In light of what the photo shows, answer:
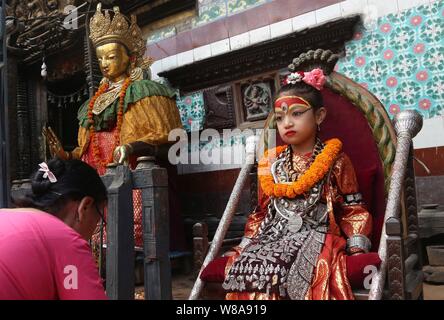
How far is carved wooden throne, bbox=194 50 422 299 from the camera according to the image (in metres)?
2.09

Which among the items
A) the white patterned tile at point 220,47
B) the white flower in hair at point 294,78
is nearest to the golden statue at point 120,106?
the white patterned tile at point 220,47

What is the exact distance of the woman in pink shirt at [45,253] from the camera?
3.81 ft

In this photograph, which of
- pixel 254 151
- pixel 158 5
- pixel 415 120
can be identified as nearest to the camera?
pixel 415 120

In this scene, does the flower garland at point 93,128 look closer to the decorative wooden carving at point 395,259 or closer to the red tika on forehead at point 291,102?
the red tika on forehead at point 291,102

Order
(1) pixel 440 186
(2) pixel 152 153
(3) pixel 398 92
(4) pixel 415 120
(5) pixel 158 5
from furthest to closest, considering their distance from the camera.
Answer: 1. (5) pixel 158 5
2. (2) pixel 152 153
3. (3) pixel 398 92
4. (1) pixel 440 186
5. (4) pixel 415 120

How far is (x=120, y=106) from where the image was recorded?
3660 mm

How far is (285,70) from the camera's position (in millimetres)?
3703

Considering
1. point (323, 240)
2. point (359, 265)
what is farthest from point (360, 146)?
point (359, 265)

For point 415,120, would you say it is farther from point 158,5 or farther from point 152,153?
point 158,5

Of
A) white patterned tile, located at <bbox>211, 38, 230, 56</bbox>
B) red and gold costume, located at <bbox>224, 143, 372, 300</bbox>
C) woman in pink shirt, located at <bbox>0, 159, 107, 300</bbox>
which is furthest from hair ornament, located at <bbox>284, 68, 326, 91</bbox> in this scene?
white patterned tile, located at <bbox>211, 38, 230, 56</bbox>

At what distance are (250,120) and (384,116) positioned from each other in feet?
5.34

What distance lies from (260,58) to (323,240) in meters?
2.08

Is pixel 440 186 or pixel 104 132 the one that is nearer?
pixel 440 186
